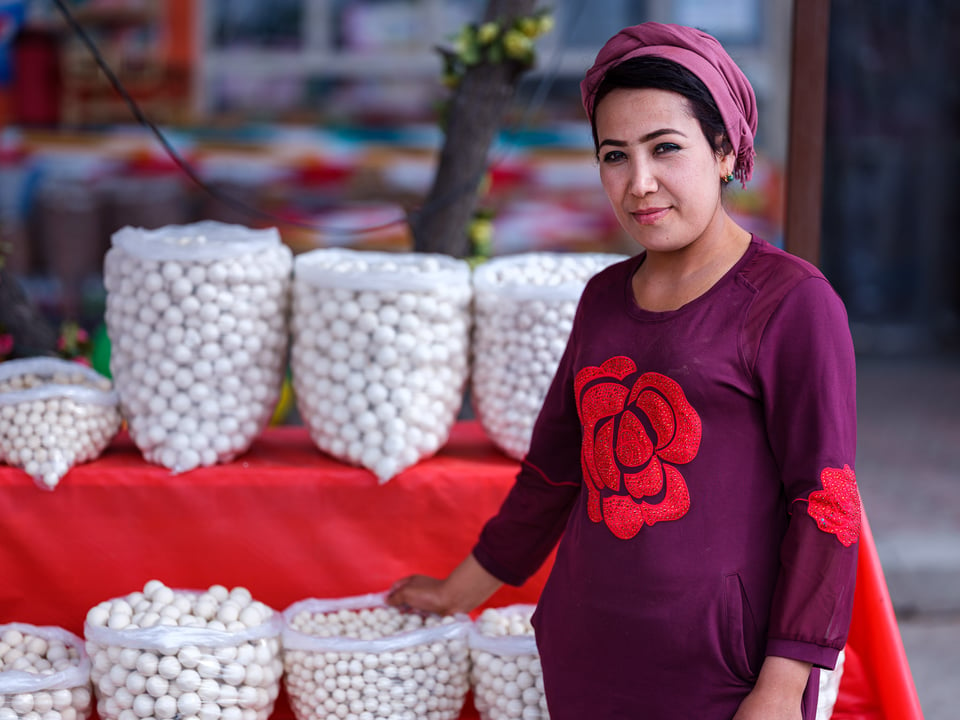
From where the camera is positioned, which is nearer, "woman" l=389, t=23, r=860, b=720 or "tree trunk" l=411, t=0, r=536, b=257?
"woman" l=389, t=23, r=860, b=720

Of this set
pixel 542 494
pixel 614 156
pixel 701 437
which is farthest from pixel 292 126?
pixel 701 437

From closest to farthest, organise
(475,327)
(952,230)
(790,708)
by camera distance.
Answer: (790,708), (475,327), (952,230)

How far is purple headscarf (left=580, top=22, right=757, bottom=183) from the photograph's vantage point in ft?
3.66

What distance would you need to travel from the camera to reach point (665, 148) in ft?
3.73

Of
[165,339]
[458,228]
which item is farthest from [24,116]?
[165,339]

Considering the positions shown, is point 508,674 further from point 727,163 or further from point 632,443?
point 727,163

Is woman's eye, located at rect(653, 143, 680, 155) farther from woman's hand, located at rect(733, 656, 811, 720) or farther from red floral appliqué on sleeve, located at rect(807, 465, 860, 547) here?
woman's hand, located at rect(733, 656, 811, 720)

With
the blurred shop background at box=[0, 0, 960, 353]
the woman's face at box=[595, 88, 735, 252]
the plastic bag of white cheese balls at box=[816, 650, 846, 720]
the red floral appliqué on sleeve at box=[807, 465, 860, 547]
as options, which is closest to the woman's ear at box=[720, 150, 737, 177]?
the woman's face at box=[595, 88, 735, 252]

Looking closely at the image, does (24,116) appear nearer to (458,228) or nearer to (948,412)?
(458,228)

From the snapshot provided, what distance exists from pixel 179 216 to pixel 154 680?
3501 millimetres

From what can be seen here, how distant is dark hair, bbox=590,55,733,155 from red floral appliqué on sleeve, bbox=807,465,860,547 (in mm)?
368

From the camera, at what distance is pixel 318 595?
1.84 m

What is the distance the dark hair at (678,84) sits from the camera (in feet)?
3.67

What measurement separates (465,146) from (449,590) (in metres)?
1.18
